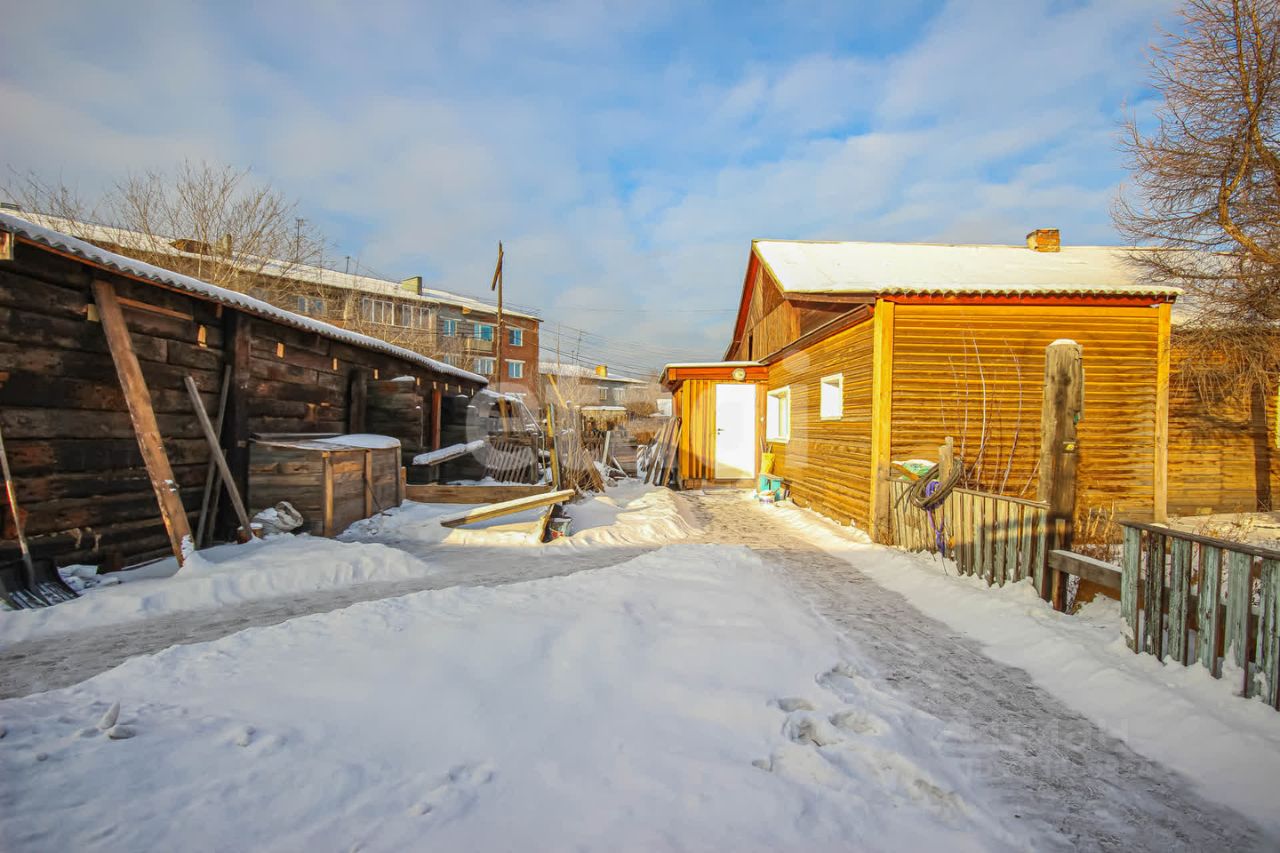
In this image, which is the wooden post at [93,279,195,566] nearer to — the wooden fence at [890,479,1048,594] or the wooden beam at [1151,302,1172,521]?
the wooden fence at [890,479,1048,594]

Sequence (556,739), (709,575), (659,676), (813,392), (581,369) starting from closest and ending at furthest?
(556,739), (659,676), (709,575), (813,392), (581,369)

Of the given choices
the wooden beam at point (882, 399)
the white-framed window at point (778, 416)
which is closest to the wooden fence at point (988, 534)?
the wooden beam at point (882, 399)

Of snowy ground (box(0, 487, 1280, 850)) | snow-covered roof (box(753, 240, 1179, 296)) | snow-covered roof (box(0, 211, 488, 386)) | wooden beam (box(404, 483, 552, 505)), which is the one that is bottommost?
snowy ground (box(0, 487, 1280, 850))

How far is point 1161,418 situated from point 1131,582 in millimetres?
6725

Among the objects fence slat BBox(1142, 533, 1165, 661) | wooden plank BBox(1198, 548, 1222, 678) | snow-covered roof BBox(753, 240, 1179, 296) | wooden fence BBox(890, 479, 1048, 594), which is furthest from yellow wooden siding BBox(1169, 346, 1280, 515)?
wooden plank BBox(1198, 548, 1222, 678)

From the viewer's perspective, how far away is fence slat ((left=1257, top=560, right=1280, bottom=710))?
282 cm

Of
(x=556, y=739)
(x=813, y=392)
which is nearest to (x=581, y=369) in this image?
(x=813, y=392)

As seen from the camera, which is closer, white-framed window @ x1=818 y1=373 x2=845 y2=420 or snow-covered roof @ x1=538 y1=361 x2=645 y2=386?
white-framed window @ x1=818 y1=373 x2=845 y2=420

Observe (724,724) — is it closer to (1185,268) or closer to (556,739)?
(556,739)

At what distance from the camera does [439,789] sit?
2.21m

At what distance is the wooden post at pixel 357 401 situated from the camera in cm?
988

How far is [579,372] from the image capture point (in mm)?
54500

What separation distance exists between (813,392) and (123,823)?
1041 centimetres

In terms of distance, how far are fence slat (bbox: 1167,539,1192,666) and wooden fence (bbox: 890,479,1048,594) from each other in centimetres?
120
